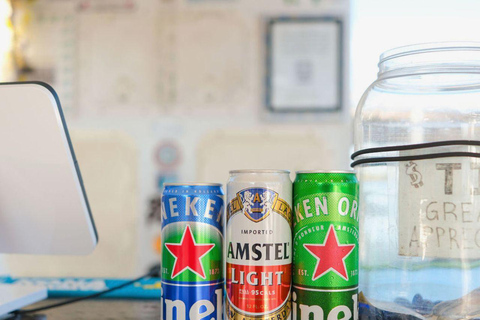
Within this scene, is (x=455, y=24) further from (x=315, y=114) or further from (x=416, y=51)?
(x=416, y=51)

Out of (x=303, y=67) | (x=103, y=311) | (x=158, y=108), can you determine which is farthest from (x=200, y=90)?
(x=103, y=311)

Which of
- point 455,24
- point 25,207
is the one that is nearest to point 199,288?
point 25,207

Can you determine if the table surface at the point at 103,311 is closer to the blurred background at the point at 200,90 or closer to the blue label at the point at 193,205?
the blue label at the point at 193,205

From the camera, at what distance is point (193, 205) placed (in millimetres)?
577

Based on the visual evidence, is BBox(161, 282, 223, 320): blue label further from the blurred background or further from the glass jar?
the blurred background

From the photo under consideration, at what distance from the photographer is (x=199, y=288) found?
566 mm

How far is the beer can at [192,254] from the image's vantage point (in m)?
0.57

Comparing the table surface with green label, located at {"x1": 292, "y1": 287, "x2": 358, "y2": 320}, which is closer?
green label, located at {"x1": 292, "y1": 287, "x2": 358, "y2": 320}

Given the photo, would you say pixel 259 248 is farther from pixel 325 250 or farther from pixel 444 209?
pixel 444 209

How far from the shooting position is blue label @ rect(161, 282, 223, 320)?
564mm

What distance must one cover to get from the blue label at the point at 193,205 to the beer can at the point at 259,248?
3cm

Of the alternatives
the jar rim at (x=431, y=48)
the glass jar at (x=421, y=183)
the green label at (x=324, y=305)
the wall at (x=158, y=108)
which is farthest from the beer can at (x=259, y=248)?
the wall at (x=158, y=108)

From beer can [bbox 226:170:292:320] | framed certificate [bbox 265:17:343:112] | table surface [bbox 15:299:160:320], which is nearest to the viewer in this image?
beer can [bbox 226:170:292:320]

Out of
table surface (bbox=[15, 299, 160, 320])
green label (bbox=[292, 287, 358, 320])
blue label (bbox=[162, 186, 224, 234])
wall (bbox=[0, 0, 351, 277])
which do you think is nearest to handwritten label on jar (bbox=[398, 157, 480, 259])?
green label (bbox=[292, 287, 358, 320])
